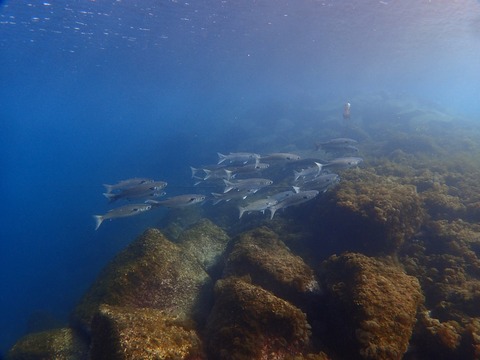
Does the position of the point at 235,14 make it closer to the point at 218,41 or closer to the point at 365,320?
the point at 218,41

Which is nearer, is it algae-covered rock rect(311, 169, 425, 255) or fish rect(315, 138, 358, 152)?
algae-covered rock rect(311, 169, 425, 255)

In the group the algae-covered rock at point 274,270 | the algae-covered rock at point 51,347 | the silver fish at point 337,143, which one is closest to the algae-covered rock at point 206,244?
the algae-covered rock at point 274,270

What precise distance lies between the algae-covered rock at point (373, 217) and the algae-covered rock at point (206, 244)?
140 inches

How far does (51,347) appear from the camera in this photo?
17.9 feet

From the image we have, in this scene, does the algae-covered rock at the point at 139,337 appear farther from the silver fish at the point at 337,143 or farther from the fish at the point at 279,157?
the silver fish at the point at 337,143

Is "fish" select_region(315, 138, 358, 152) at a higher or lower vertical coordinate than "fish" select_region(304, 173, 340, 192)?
lower

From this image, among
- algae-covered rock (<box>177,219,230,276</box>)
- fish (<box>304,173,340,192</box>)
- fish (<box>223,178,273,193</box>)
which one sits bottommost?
algae-covered rock (<box>177,219,230,276</box>)

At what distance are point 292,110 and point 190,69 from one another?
22.2 metres

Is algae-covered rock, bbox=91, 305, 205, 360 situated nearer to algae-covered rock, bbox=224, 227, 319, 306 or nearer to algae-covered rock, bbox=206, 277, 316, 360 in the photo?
algae-covered rock, bbox=206, 277, 316, 360

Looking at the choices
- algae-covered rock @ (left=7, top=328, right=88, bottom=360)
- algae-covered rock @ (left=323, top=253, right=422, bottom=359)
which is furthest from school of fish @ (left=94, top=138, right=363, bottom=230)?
algae-covered rock @ (left=7, top=328, right=88, bottom=360)

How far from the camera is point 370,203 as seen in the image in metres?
7.77

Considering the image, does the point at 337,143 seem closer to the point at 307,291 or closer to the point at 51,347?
the point at 307,291

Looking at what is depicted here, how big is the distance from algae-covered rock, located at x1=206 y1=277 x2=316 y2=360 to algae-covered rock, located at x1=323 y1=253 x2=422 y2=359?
2.07 feet

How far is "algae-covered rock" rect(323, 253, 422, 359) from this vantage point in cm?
367
